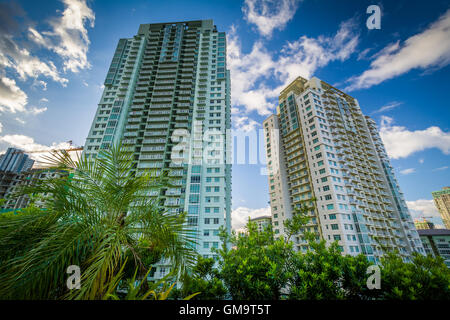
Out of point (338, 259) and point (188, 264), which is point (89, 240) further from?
point (338, 259)

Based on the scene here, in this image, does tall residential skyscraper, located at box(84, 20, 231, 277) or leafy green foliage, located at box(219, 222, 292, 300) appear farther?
tall residential skyscraper, located at box(84, 20, 231, 277)

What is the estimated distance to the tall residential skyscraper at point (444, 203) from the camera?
75.6 metres

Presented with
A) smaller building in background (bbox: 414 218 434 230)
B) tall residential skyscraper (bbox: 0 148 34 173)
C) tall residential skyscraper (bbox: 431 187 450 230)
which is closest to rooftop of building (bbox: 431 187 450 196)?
tall residential skyscraper (bbox: 431 187 450 230)

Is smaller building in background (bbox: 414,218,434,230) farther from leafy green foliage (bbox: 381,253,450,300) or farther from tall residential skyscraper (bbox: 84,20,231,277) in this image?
leafy green foliage (bbox: 381,253,450,300)

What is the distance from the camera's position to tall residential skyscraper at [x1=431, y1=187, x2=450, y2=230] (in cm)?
7560

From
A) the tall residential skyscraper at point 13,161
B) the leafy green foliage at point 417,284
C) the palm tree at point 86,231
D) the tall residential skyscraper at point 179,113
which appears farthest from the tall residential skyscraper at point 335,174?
the tall residential skyscraper at point 13,161

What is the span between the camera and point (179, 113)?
39.5 meters

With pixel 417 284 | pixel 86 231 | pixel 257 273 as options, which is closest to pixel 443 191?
pixel 417 284

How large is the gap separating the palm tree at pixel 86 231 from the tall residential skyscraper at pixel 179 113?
25592 millimetres

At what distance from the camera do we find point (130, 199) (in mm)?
3691

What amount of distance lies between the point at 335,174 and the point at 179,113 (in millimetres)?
36938

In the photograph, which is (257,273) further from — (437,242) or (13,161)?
(13,161)

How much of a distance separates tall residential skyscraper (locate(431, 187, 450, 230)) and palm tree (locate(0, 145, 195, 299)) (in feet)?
411

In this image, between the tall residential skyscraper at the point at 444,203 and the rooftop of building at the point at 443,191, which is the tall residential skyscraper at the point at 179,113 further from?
the rooftop of building at the point at 443,191
